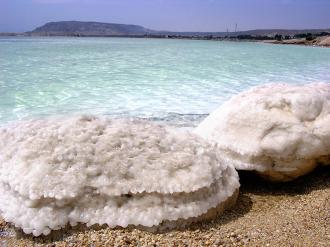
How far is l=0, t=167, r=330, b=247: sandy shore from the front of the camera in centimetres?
240

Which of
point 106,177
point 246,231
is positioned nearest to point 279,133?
point 246,231

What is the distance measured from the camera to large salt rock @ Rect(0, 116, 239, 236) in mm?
2461

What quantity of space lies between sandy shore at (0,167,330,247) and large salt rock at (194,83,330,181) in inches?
10.2

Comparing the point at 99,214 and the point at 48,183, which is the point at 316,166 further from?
the point at 48,183

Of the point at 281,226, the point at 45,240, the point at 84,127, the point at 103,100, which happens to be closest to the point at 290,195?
the point at 281,226

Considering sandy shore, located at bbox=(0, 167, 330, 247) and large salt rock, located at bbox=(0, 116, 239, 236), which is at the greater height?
large salt rock, located at bbox=(0, 116, 239, 236)

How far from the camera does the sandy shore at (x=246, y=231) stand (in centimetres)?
240

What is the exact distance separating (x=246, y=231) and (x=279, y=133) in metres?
0.98

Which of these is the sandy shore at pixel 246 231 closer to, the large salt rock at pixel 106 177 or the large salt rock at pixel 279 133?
the large salt rock at pixel 106 177

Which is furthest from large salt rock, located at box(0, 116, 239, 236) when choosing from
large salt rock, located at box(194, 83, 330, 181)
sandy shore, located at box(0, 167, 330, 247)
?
large salt rock, located at box(194, 83, 330, 181)

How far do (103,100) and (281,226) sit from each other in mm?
5515

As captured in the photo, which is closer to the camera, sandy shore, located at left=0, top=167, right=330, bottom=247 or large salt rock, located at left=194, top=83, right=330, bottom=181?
sandy shore, located at left=0, top=167, right=330, bottom=247

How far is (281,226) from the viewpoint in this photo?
8.80 feet

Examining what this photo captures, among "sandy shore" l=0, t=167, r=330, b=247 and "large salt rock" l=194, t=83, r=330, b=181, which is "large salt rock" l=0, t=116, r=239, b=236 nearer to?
"sandy shore" l=0, t=167, r=330, b=247
